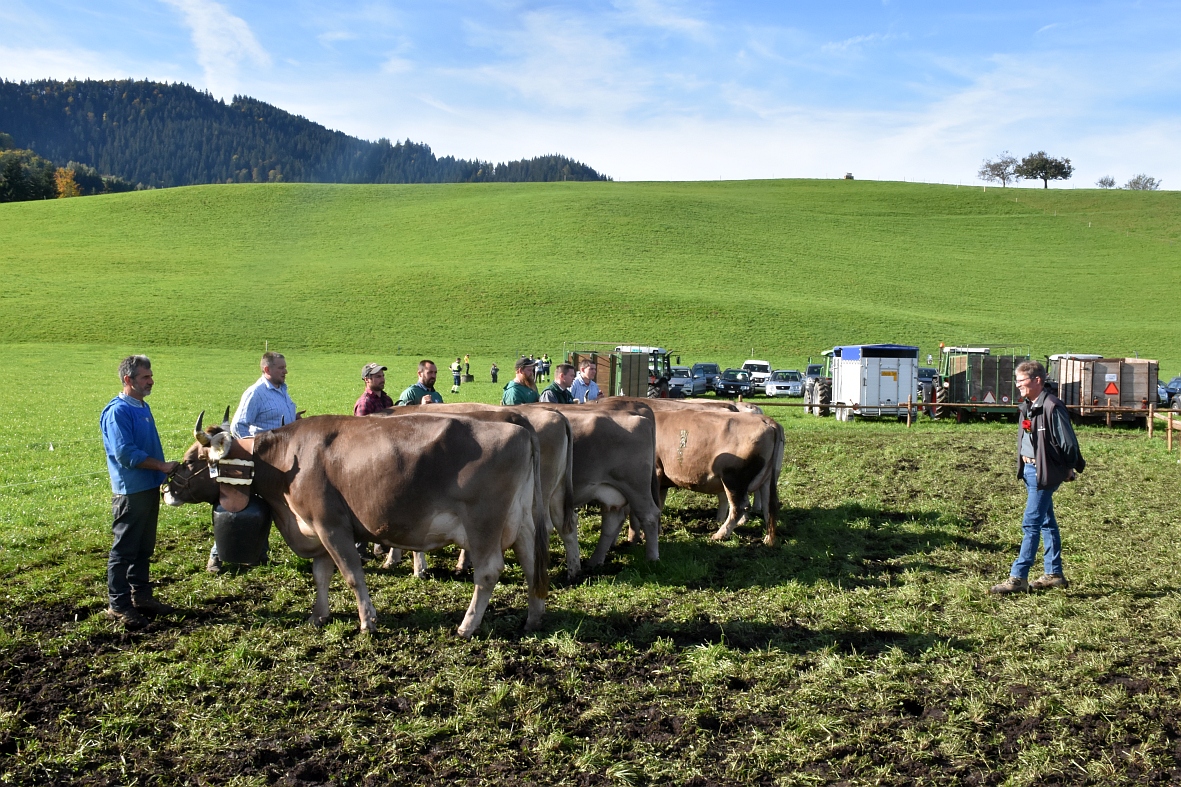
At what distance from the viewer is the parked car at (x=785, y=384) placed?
117 ft

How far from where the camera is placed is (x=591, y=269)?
2463 inches

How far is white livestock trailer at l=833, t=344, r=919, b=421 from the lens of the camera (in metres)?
25.7

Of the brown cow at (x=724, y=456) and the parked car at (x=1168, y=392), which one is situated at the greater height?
the parked car at (x=1168, y=392)

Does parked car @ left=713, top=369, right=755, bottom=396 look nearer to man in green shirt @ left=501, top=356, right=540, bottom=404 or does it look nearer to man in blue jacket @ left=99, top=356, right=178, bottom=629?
man in green shirt @ left=501, top=356, right=540, bottom=404

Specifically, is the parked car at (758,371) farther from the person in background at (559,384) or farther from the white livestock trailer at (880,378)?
the person in background at (559,384)

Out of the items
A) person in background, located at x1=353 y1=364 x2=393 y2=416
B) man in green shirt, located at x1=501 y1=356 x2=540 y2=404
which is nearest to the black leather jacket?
man in green shirt, located at x1=501 y1=356 x2=540 y2=404

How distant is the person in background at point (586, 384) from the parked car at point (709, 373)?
23.5 meters

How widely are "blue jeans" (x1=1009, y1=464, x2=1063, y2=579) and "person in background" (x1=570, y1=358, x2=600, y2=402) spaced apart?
254 inches

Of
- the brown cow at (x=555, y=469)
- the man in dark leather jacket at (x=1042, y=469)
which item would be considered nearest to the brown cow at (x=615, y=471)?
the brown cow at (x=555, y=469)

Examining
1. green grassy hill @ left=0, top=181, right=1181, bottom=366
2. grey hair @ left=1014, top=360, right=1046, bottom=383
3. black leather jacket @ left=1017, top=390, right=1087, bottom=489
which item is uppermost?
green grassy hill @ left=0, top=181, right=1181, bottom=366

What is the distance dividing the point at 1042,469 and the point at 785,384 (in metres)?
28.3

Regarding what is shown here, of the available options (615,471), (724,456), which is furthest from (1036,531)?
(615,471)

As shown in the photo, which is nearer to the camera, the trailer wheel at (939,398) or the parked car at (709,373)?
the trailer wheel at (939,398)

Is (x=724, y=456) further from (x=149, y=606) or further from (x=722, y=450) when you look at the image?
(x=149, y=606)
